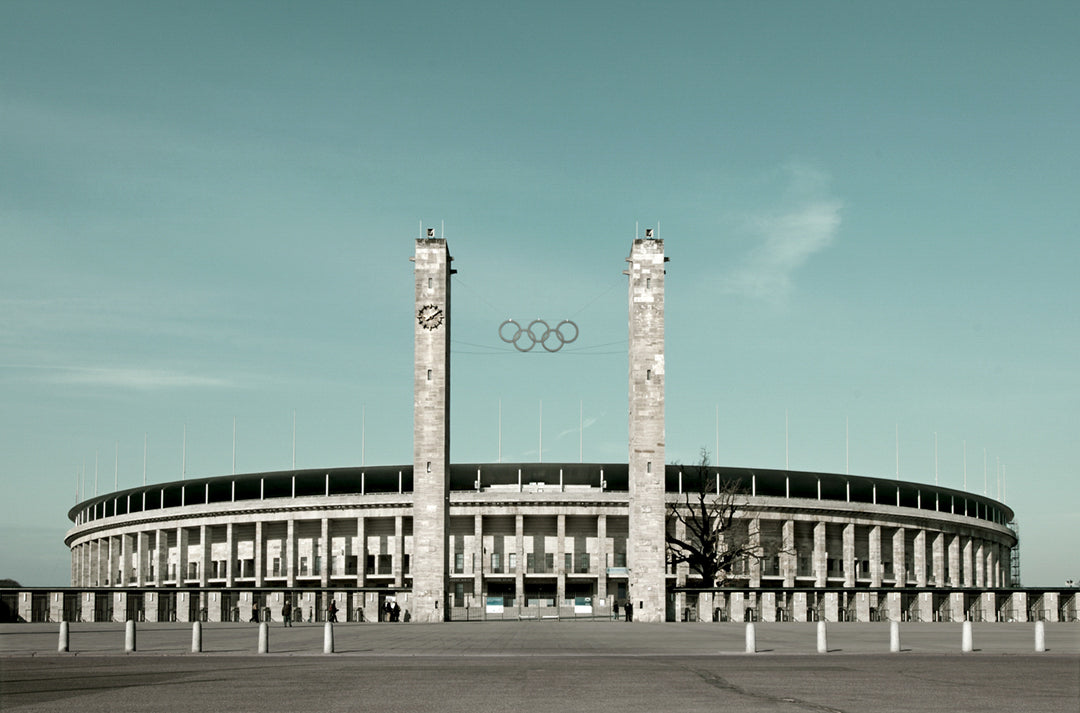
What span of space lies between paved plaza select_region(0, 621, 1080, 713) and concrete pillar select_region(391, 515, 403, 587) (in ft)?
215

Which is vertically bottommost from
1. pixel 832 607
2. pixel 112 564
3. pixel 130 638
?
pixel 112 564

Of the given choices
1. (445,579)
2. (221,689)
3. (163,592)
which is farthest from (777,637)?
(163,592)

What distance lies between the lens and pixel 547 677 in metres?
21.7

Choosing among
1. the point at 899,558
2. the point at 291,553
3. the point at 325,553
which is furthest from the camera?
the point at 899,558

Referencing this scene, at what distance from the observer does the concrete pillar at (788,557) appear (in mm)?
103688

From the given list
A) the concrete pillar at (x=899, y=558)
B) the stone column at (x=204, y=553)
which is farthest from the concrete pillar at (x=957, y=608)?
the stone column at (x=204, y=553)

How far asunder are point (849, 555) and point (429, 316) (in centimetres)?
5280

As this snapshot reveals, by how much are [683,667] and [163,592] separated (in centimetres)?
5263

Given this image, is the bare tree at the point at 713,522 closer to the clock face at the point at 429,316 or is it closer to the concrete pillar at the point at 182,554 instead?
the clock face at the point at 429,316

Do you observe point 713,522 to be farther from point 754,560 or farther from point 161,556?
point 161,556

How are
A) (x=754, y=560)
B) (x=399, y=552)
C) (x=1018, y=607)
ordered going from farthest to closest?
(x=399, y=552), (x=754, y=560), (x=1018, y=607)

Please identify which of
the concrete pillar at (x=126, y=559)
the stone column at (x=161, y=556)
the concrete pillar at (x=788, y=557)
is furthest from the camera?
the concrete pillar at (x=126, y=559)

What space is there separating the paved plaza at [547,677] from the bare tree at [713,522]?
48.5m

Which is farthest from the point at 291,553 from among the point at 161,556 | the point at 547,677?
the point at 547,677
